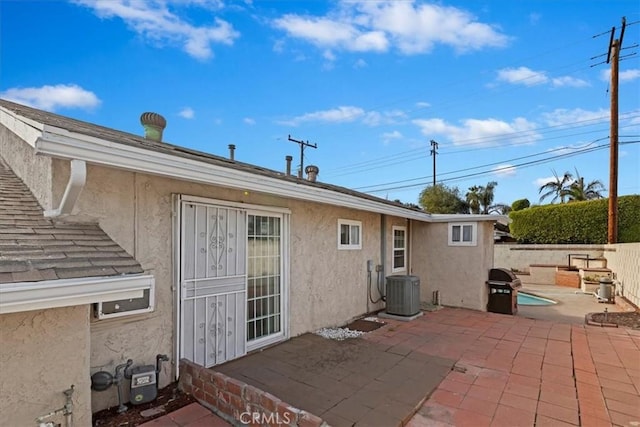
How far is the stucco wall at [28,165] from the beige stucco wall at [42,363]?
1.35m

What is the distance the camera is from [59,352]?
2.97m

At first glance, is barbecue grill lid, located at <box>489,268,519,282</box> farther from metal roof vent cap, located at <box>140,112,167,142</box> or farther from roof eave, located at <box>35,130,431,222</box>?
metal roof vent cap, located at <box>140,112,167,142</box>

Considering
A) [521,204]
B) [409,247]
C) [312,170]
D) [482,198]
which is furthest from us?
[482,198]

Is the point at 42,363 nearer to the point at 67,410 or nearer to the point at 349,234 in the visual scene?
the point at 67,410

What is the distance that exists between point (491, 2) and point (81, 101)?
11.7m

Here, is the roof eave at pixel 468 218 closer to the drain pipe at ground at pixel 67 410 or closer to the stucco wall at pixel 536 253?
the drain pipe at ground at pixel 67 410

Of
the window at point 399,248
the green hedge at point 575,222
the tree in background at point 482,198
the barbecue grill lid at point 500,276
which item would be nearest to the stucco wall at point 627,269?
the barbecue grill lid at point 500,276

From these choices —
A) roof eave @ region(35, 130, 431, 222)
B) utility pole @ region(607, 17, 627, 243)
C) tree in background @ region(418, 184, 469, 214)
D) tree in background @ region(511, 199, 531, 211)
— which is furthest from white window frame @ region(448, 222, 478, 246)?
tree in background @ region(418, 184, 469, 214)

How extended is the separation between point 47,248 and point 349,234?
21.2 ft

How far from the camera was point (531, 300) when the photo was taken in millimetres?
15391

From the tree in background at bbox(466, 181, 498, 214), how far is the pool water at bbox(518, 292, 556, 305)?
71.4ft

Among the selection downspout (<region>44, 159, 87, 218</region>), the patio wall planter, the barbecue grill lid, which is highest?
downspout (<region>44, 159, 87, 218</region>)

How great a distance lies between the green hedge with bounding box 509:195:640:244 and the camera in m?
19.4

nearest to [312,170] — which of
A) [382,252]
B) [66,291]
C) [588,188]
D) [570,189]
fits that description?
[382,252]
